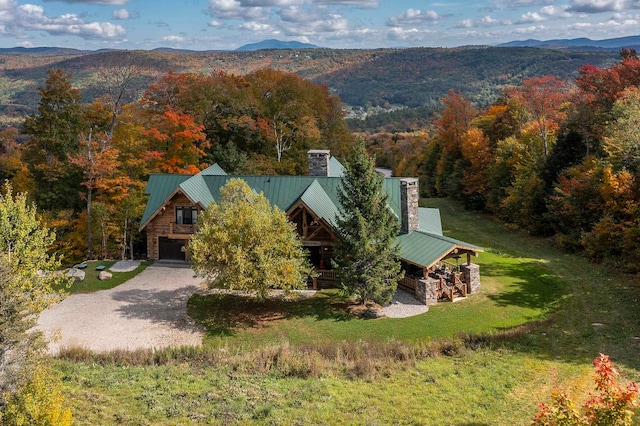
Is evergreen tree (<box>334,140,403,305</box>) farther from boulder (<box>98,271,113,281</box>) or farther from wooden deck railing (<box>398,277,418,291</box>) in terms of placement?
boulder (<box>98,271,113,281</box>)

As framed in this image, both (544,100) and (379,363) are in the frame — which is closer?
(379,363)

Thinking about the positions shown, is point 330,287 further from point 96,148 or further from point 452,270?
point 96,148

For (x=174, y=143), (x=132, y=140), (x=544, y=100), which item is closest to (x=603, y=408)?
(x=132, y=140)

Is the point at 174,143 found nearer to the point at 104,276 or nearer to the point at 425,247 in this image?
the point at 104,276

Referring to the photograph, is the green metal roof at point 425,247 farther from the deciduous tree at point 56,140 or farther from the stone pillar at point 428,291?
the deciduous tree at point 56,140

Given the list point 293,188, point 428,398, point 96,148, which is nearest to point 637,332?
point 428,398

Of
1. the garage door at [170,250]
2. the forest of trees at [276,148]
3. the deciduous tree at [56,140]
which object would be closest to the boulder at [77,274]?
the garage door at [170,250]

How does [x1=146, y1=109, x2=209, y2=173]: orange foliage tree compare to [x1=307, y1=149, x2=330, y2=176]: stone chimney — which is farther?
[x1=146, y1=109, x2=209, y2=173]: orange foliage tree

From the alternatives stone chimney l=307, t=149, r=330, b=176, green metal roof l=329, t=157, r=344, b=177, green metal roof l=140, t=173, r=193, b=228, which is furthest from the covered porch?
green metal roof l=140, t=173, r=193, b=228
